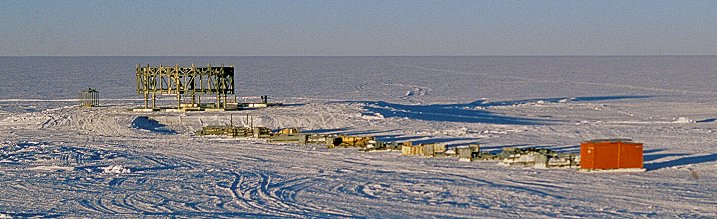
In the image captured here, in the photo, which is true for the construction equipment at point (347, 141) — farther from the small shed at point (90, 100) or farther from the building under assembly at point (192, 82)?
the small shed at point (90, 100)

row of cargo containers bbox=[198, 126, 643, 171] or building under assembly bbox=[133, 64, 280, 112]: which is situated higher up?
building under assembly bbox=[133, 64, 280, 112]

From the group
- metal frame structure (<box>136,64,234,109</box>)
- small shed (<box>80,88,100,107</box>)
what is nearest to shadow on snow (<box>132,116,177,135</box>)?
metal frame structure (<box>136,64,234,109</box>)

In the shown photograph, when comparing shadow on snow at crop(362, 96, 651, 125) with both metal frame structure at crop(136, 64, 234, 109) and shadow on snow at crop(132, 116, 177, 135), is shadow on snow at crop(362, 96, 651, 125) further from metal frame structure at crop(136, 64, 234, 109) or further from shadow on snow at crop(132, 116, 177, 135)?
shadow on snow at crop(132, 116, 177, 135)

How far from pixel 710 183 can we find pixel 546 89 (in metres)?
61.8

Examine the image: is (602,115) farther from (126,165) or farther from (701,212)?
(701,212)

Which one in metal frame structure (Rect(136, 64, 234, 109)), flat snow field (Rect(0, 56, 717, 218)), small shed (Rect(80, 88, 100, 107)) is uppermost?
metal frame structure (Rect(136, 64, 234, 109))

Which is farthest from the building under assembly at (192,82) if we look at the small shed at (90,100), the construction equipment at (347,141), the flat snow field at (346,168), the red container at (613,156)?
the red container at (613,156)

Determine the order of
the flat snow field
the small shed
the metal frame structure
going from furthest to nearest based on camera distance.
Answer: the small shed < the metal frame structure < the flat snow field

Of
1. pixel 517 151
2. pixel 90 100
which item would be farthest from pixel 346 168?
pixel 90 100

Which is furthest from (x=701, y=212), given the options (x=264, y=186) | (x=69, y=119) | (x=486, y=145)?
(x=69, y=119)

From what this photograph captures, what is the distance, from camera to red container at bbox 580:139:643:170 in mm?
28594

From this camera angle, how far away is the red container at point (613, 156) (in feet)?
93.8

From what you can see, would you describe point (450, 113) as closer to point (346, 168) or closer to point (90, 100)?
point (90, 100)

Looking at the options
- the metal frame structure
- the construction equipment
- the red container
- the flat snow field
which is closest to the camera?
the flat snow field
